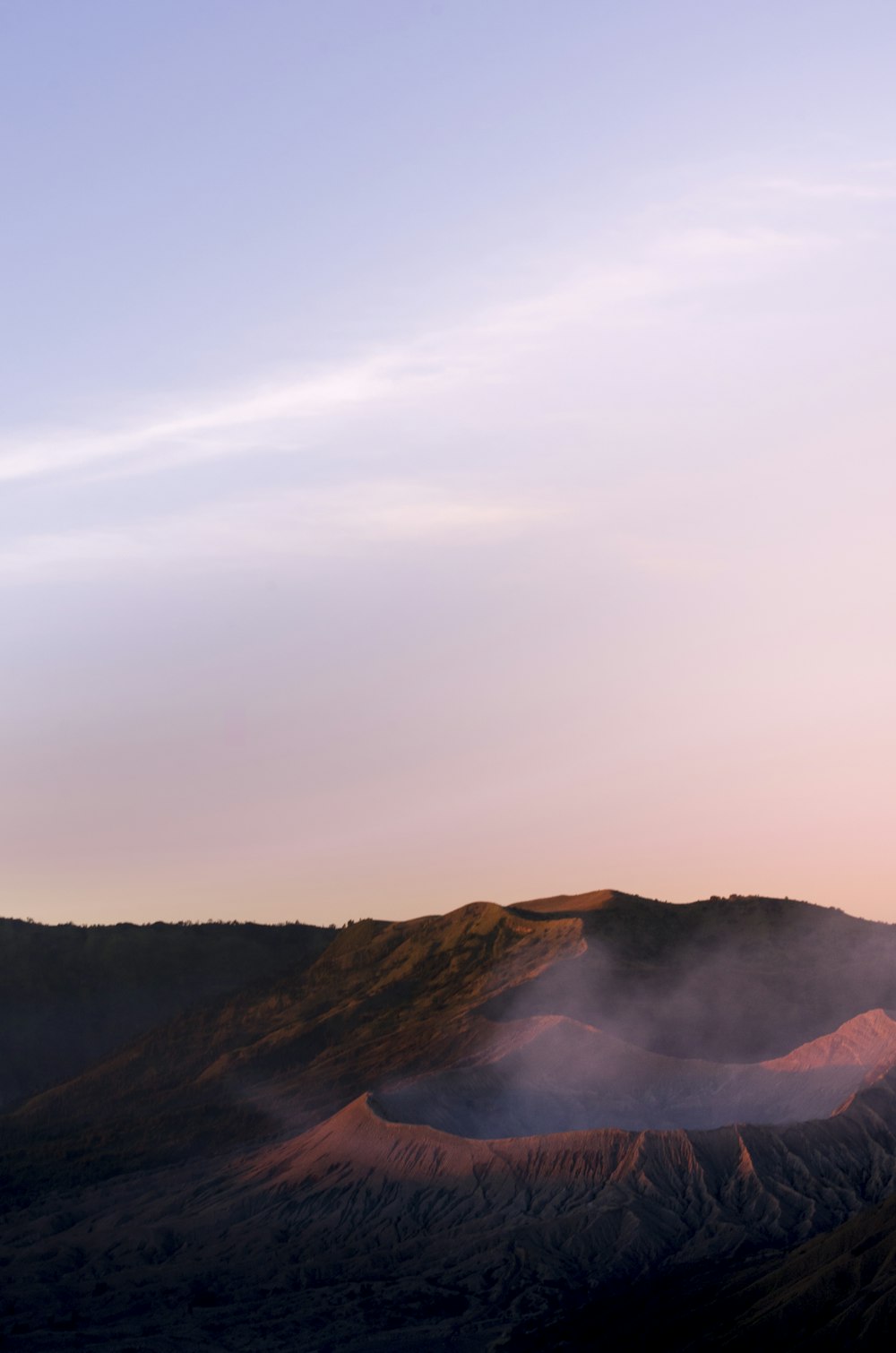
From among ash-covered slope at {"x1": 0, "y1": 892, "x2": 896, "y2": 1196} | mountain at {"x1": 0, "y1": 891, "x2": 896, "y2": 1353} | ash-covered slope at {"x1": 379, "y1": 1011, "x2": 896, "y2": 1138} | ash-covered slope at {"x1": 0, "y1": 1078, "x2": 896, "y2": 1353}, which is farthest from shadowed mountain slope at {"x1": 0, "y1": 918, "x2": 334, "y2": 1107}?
ash-covered slope at {"x1": 0, "y1": 1078, "x2": 896, "y2": 1353}

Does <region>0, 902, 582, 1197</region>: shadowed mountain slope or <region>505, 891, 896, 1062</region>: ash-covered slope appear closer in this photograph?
<region>0, 902, 582, 1197</region>: shadowed mountain slope

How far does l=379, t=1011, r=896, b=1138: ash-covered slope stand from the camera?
7100 cm

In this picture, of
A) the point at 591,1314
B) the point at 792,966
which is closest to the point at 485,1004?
the point at 792,966

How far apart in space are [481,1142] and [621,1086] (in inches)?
414

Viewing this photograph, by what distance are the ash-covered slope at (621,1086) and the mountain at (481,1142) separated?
0.13 metres

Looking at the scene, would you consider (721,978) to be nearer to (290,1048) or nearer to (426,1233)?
(290,1048)

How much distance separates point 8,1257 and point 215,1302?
14311mm

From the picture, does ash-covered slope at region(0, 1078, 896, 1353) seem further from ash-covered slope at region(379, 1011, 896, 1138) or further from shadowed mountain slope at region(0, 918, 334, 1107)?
shadowed mountain slope at region(0, 918, 334, 1107)

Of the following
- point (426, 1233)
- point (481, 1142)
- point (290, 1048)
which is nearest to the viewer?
point (426, 1233)

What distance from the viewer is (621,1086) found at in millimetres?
75375

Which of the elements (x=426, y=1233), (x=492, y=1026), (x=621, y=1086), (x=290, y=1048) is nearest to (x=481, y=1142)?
(x=426, y=1233)

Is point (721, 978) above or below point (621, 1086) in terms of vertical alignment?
above

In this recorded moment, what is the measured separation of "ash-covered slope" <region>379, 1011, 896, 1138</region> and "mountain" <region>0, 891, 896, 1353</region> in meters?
0.13

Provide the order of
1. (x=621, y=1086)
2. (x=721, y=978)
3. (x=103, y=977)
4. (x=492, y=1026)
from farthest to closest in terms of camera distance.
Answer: (x=103, y=977) < (x=721, y=978) < (x=492, y=1026) < (x=621, y=1086)
